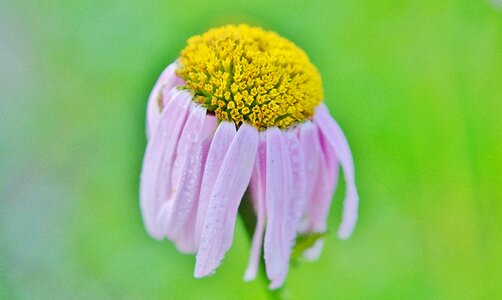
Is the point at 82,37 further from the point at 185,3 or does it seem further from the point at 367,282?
the point at 367,282

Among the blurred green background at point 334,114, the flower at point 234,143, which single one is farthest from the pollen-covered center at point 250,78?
the blurred green background at point 334,114

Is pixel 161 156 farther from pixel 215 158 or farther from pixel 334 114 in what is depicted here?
pixel 334 114

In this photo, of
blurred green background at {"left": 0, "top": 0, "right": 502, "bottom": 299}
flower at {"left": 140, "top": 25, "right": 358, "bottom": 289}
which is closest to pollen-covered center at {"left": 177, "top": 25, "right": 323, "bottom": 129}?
flower at {"left": 140, "top": 25, "right": 358, "bottom": 289}

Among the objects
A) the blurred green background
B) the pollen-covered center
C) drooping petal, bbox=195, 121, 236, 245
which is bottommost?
the blurred green background

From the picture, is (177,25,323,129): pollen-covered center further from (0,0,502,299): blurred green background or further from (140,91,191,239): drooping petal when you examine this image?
(0,0,502,299): blurred green background

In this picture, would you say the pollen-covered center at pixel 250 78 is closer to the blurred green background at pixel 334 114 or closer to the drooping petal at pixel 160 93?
the drooping petal at pixel 160 93

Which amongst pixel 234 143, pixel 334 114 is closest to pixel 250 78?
pixel 234 143
